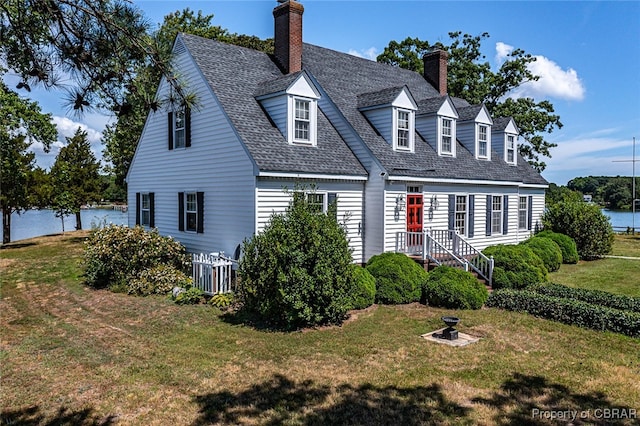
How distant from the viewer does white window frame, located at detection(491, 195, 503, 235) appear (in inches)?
840

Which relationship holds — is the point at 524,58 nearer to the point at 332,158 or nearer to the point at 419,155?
the point at 419,155

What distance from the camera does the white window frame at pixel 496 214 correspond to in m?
21.3

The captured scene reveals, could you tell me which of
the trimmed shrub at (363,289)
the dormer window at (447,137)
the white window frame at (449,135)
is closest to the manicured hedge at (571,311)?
the trimmed shrub at (363,289)

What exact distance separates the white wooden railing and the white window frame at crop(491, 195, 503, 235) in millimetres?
13385

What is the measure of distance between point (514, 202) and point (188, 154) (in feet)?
52.8

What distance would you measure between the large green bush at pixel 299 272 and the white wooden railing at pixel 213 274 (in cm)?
257

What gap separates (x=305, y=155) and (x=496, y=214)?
11.4m

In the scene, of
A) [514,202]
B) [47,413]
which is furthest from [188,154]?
[514,202]

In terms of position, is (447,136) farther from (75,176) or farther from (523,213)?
(75,176)

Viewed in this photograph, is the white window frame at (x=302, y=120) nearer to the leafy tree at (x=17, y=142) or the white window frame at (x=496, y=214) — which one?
the white window frame at (x=496, y=214)

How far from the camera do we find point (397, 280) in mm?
12969

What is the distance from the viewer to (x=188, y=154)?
16.6 metres

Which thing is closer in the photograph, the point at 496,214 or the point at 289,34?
the point at 289,34

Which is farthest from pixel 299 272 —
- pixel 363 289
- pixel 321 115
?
pixel 321 115
